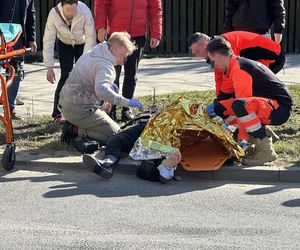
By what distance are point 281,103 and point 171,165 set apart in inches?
51.9

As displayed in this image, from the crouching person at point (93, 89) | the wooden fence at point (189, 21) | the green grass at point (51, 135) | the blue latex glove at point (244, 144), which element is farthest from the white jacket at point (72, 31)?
the wooden fence at point (189, 21)

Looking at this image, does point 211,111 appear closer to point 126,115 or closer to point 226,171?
point 226,171

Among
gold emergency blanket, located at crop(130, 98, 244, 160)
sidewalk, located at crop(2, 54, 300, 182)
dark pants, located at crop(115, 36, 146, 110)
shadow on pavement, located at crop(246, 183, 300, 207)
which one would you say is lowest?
shadow on pavement, located at crop(246, 183, 300, 207)

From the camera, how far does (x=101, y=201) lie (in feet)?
17.4

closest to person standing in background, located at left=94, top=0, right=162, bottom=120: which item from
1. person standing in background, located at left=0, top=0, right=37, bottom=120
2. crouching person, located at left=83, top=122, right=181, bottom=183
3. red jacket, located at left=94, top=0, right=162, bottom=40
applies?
red jacket, located at left=94, top=0, right=162, bottom=40

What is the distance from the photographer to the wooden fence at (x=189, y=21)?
1505 cm

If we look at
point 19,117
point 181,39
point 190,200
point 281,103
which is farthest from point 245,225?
point 181,39

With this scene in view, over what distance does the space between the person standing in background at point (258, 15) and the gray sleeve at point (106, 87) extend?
207 cm

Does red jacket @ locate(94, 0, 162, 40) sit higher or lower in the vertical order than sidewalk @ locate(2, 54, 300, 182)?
higher

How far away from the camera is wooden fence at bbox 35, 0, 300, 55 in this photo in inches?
593

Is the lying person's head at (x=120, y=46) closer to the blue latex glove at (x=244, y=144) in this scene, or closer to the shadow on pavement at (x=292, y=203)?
the blue latex glove at (x=244, y=144)

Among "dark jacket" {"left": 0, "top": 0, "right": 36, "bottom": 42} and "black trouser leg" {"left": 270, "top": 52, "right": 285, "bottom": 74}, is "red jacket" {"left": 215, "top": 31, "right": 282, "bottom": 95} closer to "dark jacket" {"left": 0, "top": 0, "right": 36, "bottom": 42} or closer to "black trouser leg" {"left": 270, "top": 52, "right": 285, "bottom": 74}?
"black trouser leg" {"left": 270, "top": 52, "right": 285, "bottom": 74}

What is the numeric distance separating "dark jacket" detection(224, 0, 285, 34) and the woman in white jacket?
67.5 inches

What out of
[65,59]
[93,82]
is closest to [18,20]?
[65,59]
